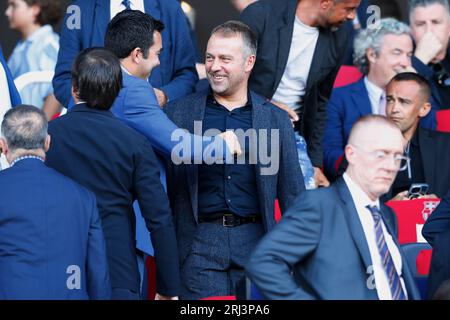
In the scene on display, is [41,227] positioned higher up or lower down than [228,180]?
lower down

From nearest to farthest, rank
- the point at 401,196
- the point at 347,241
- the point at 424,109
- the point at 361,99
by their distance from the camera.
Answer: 1. the point at 347,241
2. the point at 401,196
3. the point at 424,109
4. the point at 361,99

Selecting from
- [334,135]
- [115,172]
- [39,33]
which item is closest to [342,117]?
[334,135]

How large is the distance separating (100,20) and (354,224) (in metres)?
2.26

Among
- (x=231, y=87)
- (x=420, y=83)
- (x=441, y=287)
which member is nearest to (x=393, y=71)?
(x=420, y=83)

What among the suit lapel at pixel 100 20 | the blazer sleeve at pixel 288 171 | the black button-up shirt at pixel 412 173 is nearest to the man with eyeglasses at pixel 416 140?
the black button-up shirt at pixel 412 173

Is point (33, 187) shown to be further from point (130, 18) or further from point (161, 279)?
point (130, 18)

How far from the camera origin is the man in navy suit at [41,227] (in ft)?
16.5

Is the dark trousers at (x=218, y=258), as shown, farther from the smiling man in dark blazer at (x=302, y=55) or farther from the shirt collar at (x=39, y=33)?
the shirt collar at (x=39, y=33)

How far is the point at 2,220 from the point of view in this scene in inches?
199

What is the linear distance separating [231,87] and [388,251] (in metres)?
1.43

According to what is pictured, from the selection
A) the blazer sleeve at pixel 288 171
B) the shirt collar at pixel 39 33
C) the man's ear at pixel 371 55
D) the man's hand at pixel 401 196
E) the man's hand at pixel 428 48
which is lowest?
the man's hand at pixel 401 196

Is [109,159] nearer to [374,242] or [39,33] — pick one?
[374,242]


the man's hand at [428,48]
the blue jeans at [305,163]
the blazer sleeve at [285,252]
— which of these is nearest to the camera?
the blazer sleeve at [285,252]

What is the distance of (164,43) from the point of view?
21.9ft
